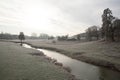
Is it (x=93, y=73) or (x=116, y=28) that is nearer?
(x=93, y=73)

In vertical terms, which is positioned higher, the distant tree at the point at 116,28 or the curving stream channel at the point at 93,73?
the distant tree at the point at 116,28

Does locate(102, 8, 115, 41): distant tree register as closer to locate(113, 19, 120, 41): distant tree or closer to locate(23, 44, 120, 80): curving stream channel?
locate(113, 19, 120, 41): distant tree

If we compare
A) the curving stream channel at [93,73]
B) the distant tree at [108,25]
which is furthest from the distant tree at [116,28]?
the curving stream channel at [93,73]

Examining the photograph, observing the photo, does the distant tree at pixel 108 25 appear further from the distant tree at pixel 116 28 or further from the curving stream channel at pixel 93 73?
the curving stream channel at pixel 93 73

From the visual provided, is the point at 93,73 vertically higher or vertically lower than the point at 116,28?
lower

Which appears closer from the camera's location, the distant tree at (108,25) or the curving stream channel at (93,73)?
the curving stream channel at (93,73)

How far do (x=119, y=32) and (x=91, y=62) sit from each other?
101 feet

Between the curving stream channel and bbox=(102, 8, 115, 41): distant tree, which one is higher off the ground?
bbox=(102, 8, 115, 41): distant tree

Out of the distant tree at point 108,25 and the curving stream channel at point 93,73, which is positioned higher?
the distant tree at point 108,25

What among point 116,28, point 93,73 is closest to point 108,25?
point 116,28

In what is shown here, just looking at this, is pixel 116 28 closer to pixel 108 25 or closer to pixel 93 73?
pixel 108 25

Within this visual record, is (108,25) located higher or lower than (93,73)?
higher

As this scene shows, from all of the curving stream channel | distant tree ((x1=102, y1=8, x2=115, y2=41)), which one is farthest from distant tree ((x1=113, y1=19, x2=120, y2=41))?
the curving stream channel

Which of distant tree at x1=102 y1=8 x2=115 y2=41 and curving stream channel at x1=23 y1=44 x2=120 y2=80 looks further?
distant tree at x1=102 y1=8 x2=115 y2=41
